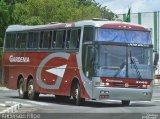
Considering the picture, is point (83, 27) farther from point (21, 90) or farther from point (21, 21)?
point (21, 21)

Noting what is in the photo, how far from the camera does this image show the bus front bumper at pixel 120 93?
76.0 feet

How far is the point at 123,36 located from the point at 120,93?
2.45 meters

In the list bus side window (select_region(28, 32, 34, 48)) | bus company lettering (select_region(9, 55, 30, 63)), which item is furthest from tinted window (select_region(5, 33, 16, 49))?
bus side window (select_region(28, 32, 34, 48))

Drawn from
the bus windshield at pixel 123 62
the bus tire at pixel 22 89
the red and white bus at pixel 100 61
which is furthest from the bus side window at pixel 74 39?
the bus tire at pixel 22 89

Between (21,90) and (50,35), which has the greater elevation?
(50,35)

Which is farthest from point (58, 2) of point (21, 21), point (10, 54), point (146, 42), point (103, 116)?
point (103, 116)

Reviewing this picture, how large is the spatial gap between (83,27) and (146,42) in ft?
9.15

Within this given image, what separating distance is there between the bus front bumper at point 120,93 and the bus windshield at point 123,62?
575 mm

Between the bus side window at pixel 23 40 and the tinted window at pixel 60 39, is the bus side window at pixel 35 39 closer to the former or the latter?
the bus side window at pixel 23 40

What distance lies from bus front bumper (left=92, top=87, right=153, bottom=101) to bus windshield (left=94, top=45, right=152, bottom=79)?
575 mm

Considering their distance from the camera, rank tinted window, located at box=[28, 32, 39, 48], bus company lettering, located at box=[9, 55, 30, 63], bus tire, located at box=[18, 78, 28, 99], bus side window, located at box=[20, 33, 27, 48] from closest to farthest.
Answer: tinted window, located at box=[28, 32, 39, 48], bus company lettering, located at box=[9, 55, 30, 63], bus side window, located at box=[20, 33, 27, 48], bus tire, located at box=[18, 78, 28, 99]

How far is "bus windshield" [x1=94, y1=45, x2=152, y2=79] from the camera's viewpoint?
2323 centimetres

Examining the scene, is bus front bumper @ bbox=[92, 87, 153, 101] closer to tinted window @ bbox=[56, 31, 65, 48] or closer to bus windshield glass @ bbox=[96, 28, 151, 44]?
bus windshield glass @ bbox=[96, 28, 151, 44]

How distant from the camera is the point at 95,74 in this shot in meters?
23.2
